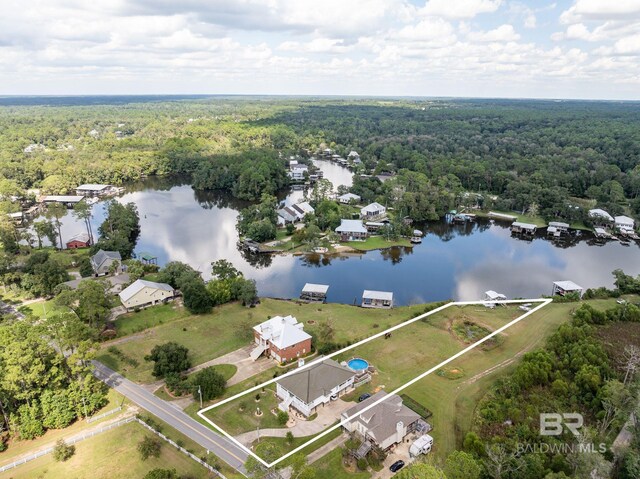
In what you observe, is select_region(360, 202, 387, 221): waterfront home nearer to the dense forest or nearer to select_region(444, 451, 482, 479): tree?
the dense forest

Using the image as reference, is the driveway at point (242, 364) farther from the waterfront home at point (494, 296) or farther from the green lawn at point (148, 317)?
the waterfront home at point (494, 296)

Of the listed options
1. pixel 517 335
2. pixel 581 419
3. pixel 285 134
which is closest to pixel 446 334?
pixel 517 335

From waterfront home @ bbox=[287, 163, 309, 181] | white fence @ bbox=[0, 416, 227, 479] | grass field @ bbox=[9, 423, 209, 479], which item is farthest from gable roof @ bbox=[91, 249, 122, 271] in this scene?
waterfront home @ bbox=[287, 163, 309, 181]

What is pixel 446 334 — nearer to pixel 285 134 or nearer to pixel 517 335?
pixel 517 335

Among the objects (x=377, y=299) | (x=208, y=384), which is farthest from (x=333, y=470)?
(x=377, y=299)

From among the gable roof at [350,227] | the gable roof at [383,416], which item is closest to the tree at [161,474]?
the gable roof at [383,416]

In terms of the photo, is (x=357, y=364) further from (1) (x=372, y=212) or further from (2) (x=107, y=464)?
(1) (x=372, y=212)
